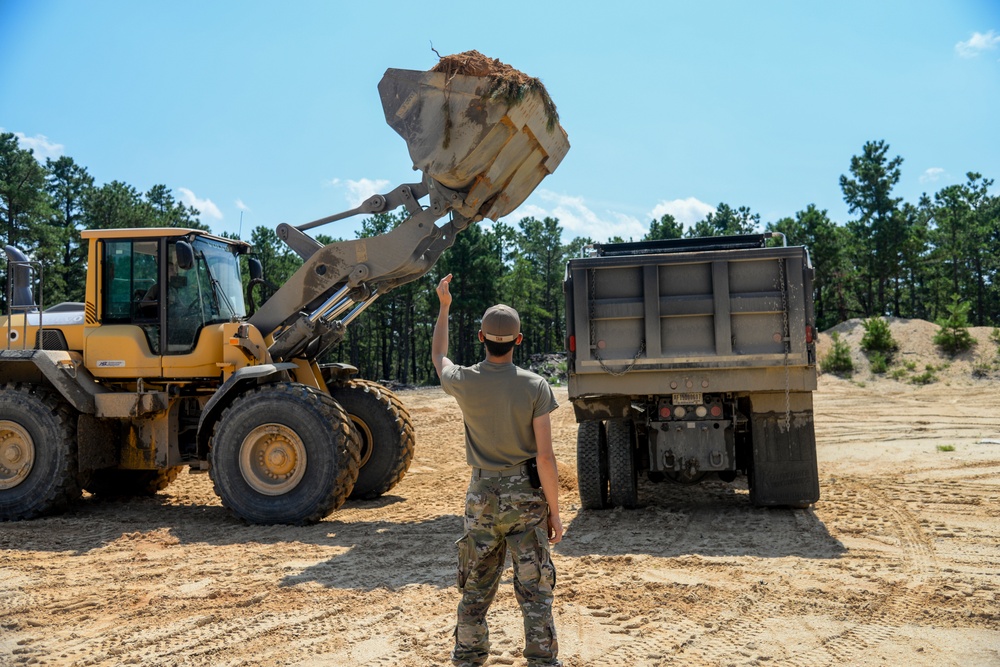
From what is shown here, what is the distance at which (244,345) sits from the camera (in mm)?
8539

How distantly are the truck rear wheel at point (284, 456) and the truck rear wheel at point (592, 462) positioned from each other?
7.40 ft

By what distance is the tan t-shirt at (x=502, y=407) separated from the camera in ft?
12.7

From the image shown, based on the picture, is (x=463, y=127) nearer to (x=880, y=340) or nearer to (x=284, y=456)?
(x=284, y=456)

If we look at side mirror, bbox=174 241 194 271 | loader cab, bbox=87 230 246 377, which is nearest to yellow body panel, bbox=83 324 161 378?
loader cab, bbox=87 230 246 377

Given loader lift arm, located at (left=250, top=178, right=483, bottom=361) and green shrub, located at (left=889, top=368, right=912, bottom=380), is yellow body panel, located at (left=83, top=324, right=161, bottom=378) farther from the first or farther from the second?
green shrub, located at (left=889, top=368, right=912, bottom=380)

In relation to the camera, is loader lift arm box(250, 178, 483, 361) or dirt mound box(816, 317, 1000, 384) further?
dirt mound box(816, 317, 1000, 384)

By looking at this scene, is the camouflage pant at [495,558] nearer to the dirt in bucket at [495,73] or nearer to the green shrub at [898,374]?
the dirt in bucket at [495,73]

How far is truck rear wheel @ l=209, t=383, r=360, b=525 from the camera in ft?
25.8

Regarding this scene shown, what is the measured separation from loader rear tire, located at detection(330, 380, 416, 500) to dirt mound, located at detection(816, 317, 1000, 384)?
68.3ft

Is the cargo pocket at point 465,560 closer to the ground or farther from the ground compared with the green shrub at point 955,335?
closer to the ground

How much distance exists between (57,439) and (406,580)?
184 inches

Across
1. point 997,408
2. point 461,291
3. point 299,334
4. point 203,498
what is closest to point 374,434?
point 299,334

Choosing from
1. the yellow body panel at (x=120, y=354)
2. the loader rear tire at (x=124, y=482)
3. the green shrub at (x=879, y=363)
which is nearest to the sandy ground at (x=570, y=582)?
the loader rear tire at (x=124, y=482)

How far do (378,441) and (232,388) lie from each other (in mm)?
1884
